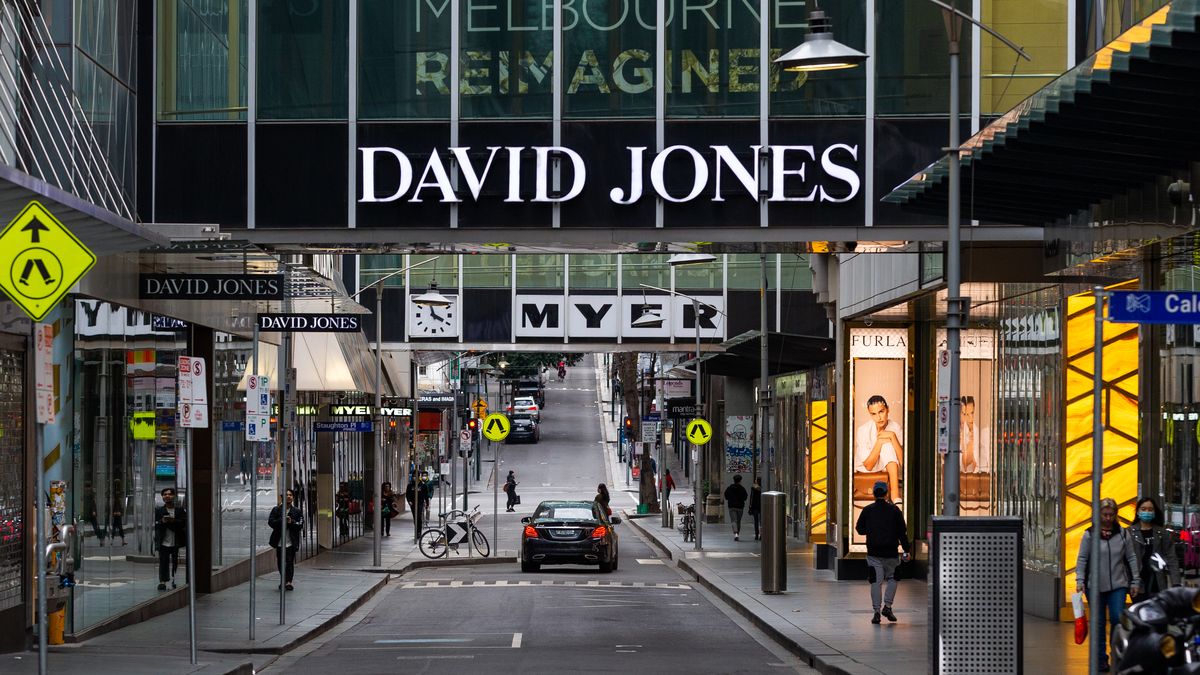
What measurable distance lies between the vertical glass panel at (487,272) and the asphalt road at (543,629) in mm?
15530

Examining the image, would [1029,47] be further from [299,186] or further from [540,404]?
[540,404]

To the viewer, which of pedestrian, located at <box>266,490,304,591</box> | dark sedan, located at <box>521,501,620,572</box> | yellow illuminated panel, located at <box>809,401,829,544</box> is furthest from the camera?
yellow illuminated panel, located at <box>809,401,829,544</box>

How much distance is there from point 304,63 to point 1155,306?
535 inches

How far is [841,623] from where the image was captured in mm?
22703

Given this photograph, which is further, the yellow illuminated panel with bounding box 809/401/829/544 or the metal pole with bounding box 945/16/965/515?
the yellow illuminated panel with bounding box 809/401/829/544

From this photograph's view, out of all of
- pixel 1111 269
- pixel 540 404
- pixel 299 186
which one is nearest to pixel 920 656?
pixel 1111 269

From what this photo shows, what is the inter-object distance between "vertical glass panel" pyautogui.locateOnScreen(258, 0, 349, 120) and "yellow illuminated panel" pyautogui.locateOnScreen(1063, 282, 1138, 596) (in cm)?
945

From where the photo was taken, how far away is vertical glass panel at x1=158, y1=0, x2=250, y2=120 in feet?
74.0

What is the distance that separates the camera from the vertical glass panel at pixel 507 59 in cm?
2247

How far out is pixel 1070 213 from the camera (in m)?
19.7

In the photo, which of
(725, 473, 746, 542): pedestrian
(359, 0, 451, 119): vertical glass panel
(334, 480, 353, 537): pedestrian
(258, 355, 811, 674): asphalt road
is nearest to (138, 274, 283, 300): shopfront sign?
(359, 0, 451, 119): vertical glass panel

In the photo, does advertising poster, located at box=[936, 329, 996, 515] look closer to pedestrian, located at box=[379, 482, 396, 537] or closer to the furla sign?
pedestrian, located at box=[379, 482, 396, 537]

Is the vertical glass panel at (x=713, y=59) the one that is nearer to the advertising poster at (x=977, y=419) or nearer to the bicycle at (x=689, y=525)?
the advertising poster at (x=977, y=419)

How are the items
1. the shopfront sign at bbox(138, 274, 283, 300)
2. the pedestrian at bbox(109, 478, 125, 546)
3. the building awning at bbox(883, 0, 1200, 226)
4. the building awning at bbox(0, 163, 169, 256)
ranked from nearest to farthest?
the building awning at bbox(883, 0, 1200, 226)
the building awning at bbox(0, 163, 169, 256)
the shopfront sign at bbox(138, 274, 283, 300)
the pedestrian at bbox(109, 478, 125, 546)
